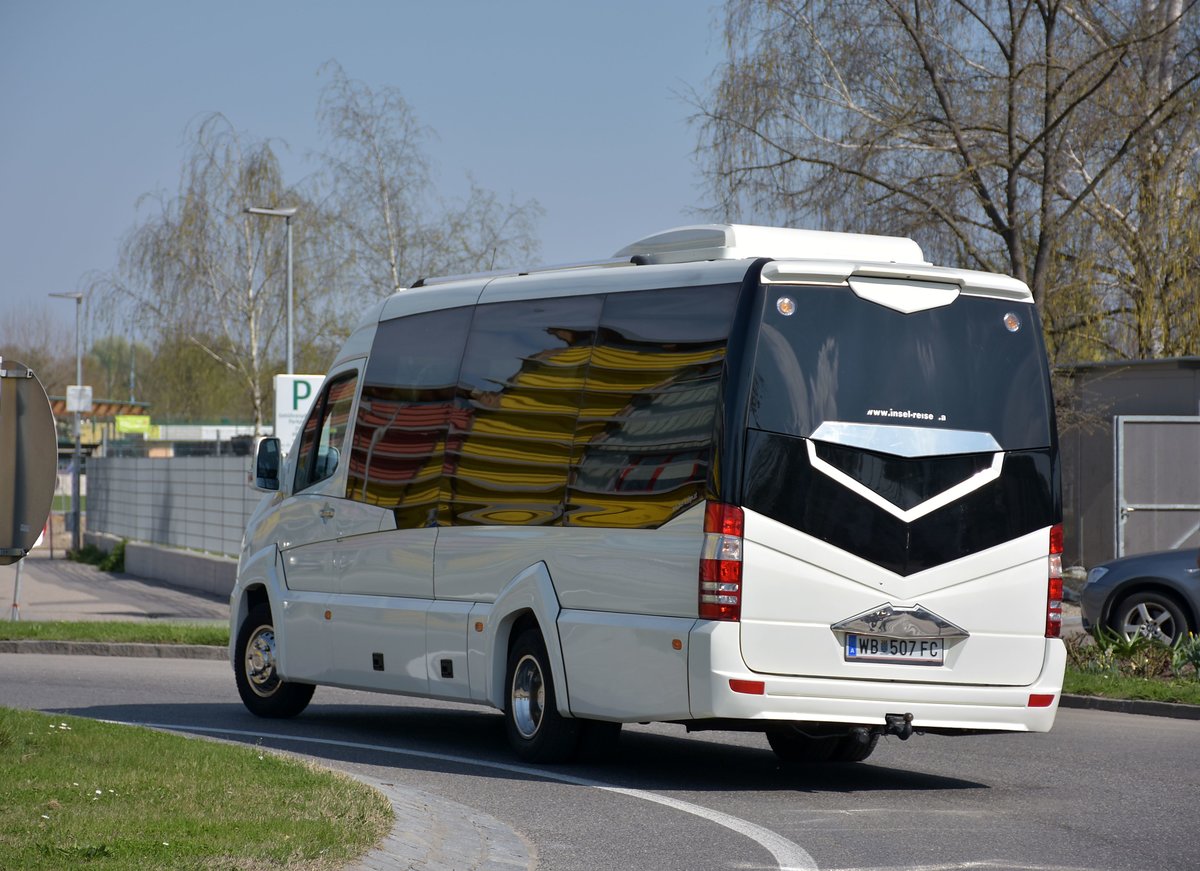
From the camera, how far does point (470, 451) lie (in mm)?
11344

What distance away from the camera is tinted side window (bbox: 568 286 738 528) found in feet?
31.7

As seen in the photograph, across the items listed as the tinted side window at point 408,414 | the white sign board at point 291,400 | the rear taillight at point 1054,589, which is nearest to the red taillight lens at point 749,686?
the rear taillight at point 1054,589

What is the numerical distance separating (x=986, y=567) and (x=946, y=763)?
215 cm

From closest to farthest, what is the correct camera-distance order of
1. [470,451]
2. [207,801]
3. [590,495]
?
[207,801] → [590,495] → [470,451]

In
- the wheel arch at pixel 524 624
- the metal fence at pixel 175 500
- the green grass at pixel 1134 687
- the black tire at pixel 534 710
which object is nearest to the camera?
the wheel arch at pixel 524 624

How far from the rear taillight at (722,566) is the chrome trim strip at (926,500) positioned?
0.56 m

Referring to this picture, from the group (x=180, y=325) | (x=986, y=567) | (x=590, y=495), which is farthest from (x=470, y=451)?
(x=180, y=325)

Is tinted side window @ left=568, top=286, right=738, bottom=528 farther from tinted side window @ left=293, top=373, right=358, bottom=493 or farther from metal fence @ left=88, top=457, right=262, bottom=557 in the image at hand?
metal fence @ left=88, top=457, right=262, bottom=557

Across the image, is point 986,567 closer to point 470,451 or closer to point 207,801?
point 470,451

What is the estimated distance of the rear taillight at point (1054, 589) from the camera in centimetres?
1008

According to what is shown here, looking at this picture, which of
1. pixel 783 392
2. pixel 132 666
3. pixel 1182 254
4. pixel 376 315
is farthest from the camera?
pixel 1182 254

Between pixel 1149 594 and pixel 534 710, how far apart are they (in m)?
8.84

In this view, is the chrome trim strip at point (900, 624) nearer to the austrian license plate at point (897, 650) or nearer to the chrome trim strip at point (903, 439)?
the austrian license plate at point (897, 650)

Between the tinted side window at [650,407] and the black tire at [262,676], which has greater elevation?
the tinted side window at [650,407]
